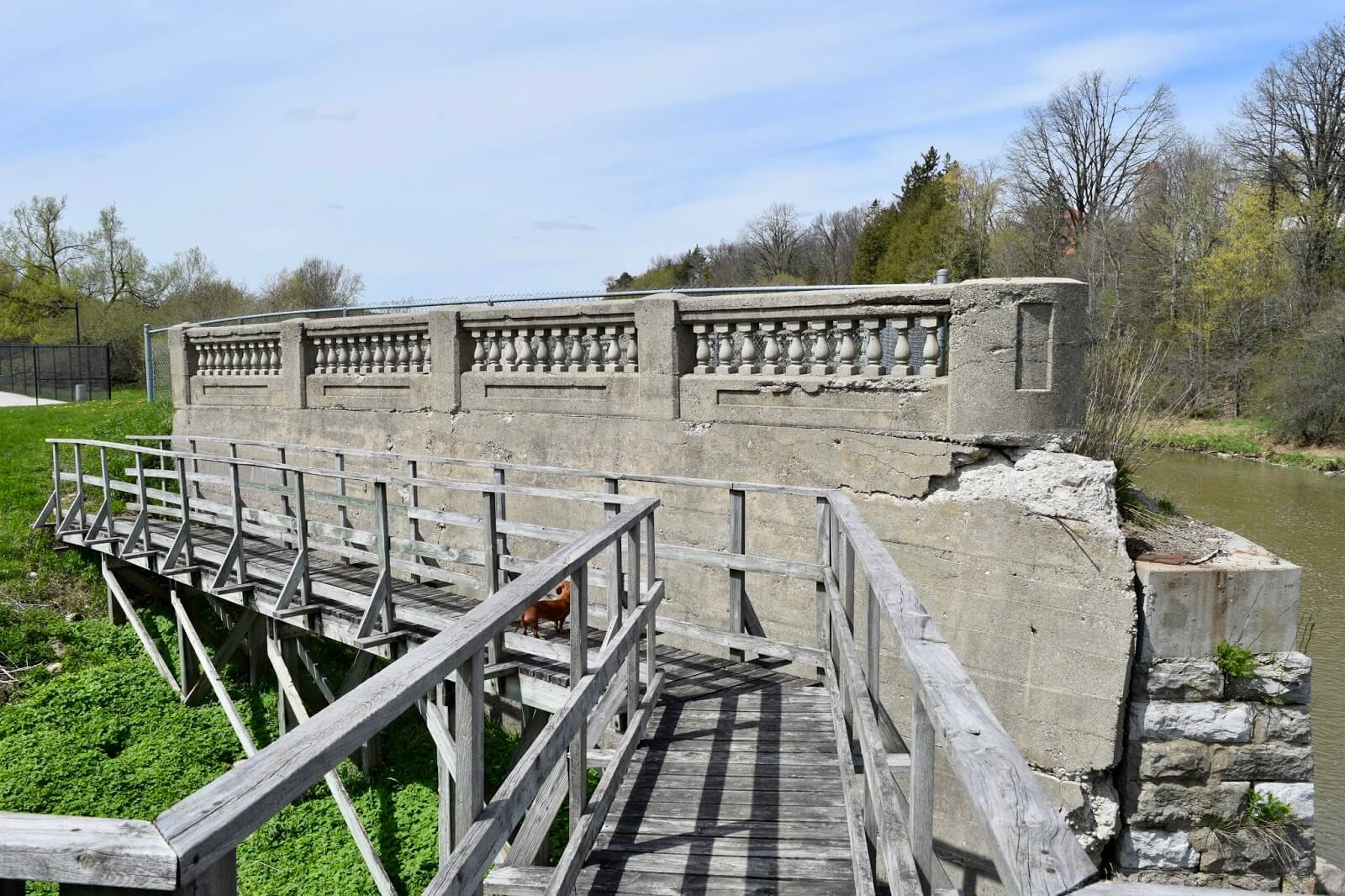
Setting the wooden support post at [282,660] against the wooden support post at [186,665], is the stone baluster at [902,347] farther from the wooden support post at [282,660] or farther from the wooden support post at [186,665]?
the wooden support post at [186,665]

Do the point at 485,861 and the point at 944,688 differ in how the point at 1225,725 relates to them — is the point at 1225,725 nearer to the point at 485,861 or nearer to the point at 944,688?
the point at 944,688

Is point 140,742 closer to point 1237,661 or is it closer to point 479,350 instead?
point 479,350

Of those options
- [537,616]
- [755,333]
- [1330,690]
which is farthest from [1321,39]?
[537,616]

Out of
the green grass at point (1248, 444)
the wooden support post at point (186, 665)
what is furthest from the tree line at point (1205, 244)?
the wooden support post at point (186, 665)

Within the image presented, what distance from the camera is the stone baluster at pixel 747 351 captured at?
23.0 ft

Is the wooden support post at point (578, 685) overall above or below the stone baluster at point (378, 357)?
below

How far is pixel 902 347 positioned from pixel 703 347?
1.78 m

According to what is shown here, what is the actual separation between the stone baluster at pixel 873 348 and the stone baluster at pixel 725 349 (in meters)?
1.24

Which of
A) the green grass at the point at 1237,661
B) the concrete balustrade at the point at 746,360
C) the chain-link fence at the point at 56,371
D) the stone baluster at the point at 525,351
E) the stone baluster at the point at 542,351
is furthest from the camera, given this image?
the chain-link fence at the point at 56,371

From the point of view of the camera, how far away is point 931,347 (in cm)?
597

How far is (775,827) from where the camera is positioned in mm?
3531

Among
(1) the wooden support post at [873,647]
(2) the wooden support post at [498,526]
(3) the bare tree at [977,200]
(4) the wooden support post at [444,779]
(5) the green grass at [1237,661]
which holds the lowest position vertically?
(4) the wooden support post at [444,779]

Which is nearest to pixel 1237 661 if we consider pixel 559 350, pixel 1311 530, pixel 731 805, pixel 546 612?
pixel 731 805

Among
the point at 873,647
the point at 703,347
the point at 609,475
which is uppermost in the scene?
the point at 703,347
